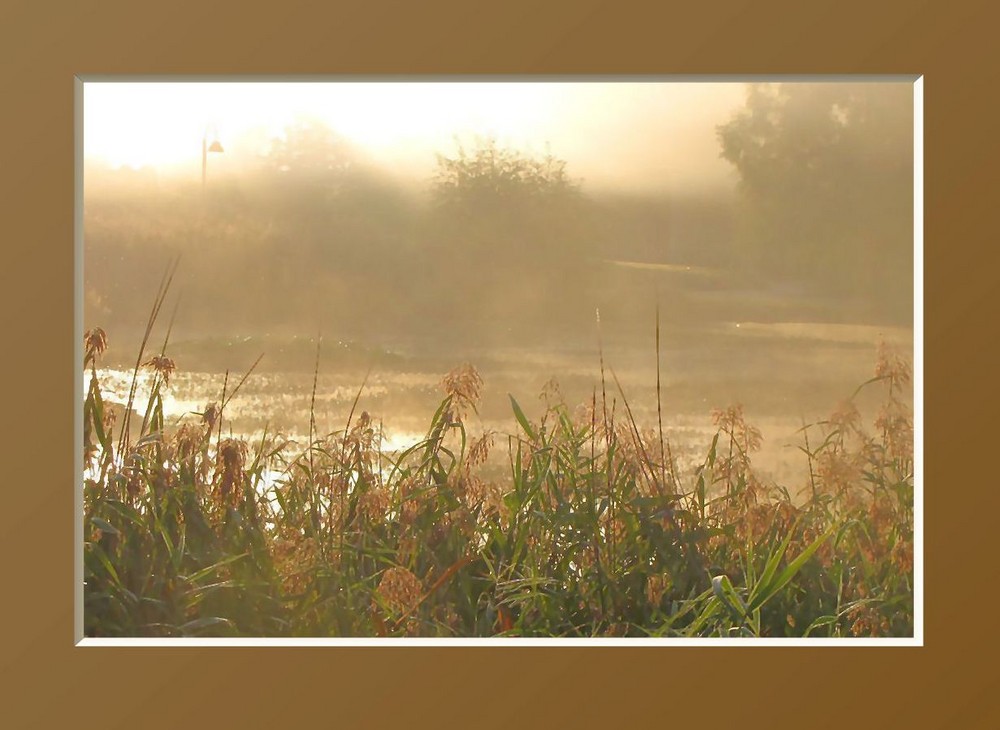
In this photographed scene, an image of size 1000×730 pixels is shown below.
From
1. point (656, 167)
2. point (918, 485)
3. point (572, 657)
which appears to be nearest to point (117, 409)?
point (572, 657)

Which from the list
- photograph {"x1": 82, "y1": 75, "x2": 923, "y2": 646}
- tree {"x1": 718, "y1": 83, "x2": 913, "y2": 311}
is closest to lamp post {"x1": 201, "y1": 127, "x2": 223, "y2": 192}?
photograph {"x1": 82, "y1": 75, "x2": 923, "y2": 646}

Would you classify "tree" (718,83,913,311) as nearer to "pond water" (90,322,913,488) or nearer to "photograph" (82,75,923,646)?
"photograph" (82,75,923,646)

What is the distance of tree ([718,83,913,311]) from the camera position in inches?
117

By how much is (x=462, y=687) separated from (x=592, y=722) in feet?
1.29

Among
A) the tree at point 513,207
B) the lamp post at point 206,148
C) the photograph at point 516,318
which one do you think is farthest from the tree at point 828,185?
the lamp post at point 206,148

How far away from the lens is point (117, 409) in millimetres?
2994

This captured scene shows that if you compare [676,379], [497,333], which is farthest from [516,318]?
[676,379]

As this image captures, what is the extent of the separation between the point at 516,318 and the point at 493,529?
0.64 m

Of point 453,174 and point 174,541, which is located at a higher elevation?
point 453,174

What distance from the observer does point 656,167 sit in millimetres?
2992

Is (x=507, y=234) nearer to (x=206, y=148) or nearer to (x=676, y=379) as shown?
(x=676, y=379)

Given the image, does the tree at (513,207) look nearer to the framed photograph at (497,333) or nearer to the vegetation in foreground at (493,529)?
the framed photograph at (497,333)
